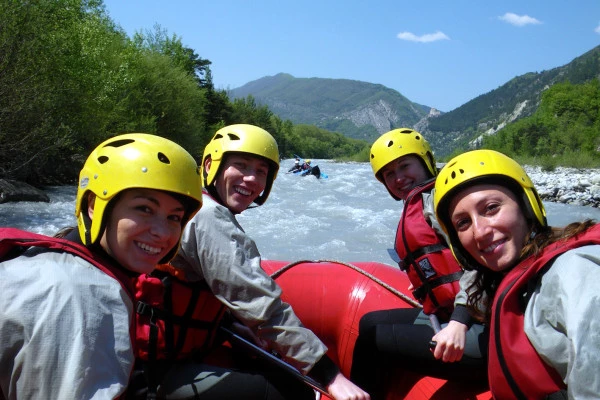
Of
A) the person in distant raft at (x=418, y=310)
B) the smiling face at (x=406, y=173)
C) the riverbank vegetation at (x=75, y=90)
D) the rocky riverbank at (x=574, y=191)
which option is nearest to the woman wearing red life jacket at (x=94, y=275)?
the person in distant raft at (x=418, y=310)

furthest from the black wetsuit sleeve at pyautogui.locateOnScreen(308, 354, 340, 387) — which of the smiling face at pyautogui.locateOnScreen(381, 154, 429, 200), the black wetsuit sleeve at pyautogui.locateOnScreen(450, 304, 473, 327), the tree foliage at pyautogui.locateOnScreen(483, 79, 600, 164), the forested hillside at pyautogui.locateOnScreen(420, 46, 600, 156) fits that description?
the forested hillside at pyautogui.locateOnScreen(420, 46, 600, 156)

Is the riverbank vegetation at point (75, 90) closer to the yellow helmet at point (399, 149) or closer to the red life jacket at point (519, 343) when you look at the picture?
the yellow helmet at point (399, 149)

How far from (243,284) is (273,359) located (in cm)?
37

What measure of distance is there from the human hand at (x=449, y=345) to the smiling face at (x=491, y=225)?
337 mm

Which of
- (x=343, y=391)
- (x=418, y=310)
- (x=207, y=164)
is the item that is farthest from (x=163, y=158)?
(x=418, y=310)

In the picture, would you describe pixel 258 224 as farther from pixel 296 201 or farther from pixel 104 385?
pixel 104 385

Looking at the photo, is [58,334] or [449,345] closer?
[58,334]

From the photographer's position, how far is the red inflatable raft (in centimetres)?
279

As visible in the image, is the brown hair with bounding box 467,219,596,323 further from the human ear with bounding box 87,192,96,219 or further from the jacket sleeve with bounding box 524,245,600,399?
the human ear with bounding box 87,192,96,219

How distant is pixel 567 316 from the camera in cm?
121

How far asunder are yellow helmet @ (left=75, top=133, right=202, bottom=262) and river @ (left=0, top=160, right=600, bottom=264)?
3.64m

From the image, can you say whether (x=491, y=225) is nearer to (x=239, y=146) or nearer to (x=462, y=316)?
(x=462, y=316)

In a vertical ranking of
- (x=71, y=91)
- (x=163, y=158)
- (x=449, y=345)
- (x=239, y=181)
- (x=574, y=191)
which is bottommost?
(x=574, y=191)

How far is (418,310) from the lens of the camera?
2.59m
